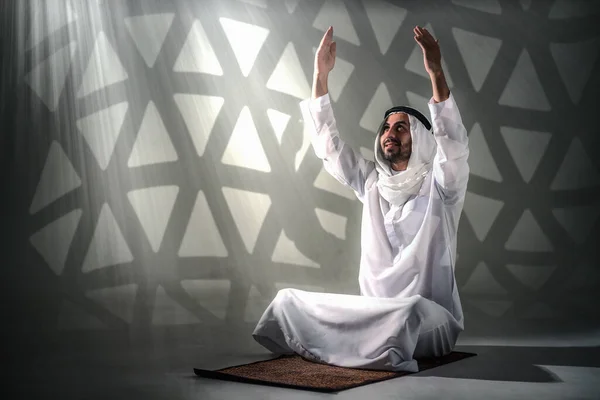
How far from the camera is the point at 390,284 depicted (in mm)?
2467

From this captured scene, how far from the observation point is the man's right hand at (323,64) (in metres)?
2.63

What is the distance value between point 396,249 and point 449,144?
1.37 ft

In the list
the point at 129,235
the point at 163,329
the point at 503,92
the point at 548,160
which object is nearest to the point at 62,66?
the point at 129,235

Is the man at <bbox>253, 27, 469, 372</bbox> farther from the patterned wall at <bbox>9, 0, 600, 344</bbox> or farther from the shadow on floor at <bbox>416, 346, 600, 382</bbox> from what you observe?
the patterned wall at <bbox>9, 0, 600, 344</bbox>

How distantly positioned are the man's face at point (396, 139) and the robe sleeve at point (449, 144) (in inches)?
7.4

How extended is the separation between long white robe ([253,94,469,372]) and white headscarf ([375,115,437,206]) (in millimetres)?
30

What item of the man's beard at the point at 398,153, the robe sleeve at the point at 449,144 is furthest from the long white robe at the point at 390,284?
the man's beard at the point at 398,153

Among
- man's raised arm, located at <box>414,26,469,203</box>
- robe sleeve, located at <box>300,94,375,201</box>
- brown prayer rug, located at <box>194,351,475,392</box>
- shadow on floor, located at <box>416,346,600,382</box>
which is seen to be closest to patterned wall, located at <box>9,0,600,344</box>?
shadow on floor, located at <box>416,346,600,382</box>

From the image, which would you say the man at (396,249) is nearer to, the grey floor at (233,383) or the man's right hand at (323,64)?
the man's right hand at (323,64)

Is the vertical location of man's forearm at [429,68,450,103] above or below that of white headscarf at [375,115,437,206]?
above

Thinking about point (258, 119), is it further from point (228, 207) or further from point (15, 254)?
point (15, 254)

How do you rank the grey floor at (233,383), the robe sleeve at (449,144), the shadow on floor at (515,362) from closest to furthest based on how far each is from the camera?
1. the grey floor at (233,383)
2. the shadow on floor at (515,362)
3. the robe sleeve at (449,144)

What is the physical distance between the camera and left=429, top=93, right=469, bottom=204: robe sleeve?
7.52 feet

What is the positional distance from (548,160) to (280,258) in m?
1.44
